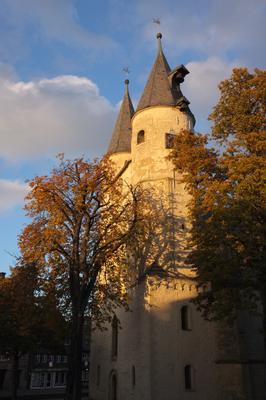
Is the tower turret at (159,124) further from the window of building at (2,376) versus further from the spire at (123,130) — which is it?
the window of building at (2,376)

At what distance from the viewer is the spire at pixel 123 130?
34438 millimetres

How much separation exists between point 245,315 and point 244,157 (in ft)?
35.5

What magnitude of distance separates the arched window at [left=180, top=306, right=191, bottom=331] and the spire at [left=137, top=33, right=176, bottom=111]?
14132 mm

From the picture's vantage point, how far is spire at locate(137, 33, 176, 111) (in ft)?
88.6

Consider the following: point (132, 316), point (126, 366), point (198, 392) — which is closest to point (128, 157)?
point (132, 316)

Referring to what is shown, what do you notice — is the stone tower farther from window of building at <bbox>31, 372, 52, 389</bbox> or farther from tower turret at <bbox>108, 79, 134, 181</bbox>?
window of building at <bbox>31, 372, 52, 389</bbox>

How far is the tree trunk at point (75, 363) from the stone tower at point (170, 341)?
4.65 metres

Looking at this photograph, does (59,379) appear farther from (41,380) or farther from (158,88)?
(158,88)

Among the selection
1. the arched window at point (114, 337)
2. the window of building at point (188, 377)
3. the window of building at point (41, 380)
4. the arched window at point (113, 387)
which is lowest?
the window of building at point (41, 380)

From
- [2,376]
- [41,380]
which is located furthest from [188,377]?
[41,380]

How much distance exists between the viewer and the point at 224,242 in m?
14.6

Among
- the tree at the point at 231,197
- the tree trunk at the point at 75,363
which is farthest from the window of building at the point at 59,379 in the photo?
the tree at the point at 231,197

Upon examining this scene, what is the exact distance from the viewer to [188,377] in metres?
19.8

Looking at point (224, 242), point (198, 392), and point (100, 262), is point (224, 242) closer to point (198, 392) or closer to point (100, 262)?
point (100, 262)
